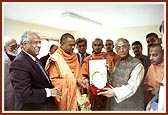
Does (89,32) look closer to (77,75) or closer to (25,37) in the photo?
(77,75)

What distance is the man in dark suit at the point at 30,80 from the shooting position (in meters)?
1.72

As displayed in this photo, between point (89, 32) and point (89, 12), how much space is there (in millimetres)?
120

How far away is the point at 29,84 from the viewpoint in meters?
1.72

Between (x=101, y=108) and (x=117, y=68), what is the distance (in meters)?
0.26

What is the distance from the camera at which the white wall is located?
68.9 inches

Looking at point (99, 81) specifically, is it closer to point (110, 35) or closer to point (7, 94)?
point (110, 35)

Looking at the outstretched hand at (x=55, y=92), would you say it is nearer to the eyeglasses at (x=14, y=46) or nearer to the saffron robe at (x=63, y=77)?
the saffron robe at (x=63, y=77)

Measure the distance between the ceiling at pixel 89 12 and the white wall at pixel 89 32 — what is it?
0.02 meters

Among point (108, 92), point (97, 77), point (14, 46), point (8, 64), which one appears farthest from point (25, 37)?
point (108, 92)

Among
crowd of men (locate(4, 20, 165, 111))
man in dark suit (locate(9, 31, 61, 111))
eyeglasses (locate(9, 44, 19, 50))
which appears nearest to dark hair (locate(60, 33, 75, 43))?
crowd of men (locate(4, 20, 165, 111))

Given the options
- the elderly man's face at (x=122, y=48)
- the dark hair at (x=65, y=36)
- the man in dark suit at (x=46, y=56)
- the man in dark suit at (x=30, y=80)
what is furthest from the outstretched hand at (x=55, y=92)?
the elderly man's face at (x=122, y=48)

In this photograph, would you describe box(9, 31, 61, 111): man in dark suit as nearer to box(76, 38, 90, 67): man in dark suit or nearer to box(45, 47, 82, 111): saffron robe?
box(45, 47, 82, 111): saffron robe

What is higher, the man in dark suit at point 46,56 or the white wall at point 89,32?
the white wall at point 89,32

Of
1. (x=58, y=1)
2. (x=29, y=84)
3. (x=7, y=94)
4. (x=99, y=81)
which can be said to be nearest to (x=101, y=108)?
(x=99, y=81)
